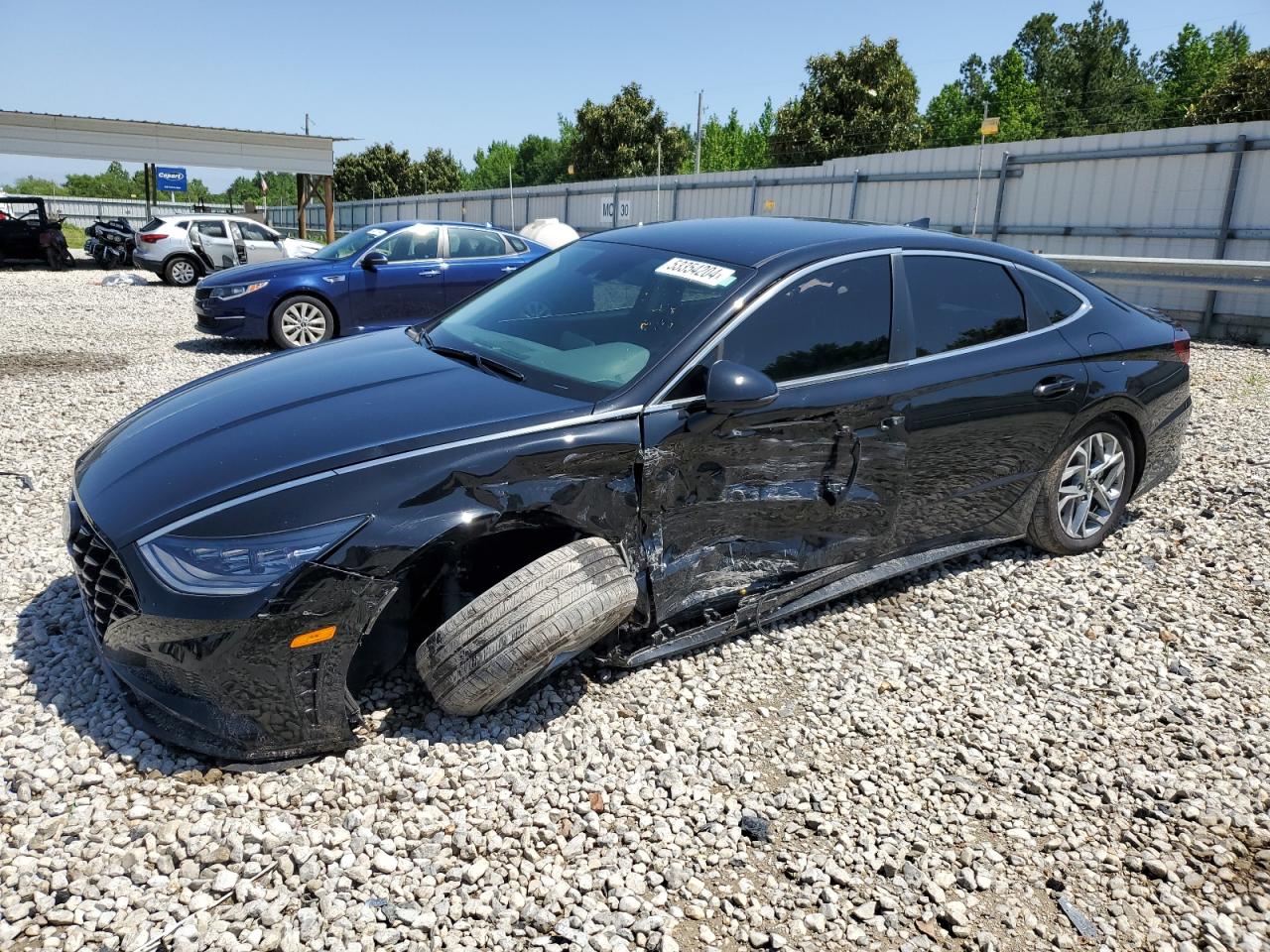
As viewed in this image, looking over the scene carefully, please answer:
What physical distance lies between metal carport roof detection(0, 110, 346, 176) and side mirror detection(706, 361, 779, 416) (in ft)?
90.0

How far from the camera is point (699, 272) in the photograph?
135 inches

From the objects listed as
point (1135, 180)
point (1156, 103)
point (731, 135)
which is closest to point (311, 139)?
point (1135, 180)

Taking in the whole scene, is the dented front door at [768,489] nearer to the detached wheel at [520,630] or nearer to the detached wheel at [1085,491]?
the detached wheel at [520,630]

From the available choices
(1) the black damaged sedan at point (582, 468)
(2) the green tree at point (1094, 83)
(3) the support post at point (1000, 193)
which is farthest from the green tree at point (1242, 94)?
(1) the black damaged sedan at point (582, 468)

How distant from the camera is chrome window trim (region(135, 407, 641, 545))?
8.34 feet

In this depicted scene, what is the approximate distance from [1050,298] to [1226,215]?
10138mm

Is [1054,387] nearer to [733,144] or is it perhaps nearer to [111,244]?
[111,244]

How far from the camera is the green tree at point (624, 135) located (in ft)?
157

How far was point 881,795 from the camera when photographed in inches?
109

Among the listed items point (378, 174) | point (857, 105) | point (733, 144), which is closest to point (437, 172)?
point (378, 174)

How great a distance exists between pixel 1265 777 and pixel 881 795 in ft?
4.26

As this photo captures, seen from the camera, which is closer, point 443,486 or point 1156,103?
point 443,486

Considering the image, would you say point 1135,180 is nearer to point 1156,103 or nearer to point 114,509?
point 114,509

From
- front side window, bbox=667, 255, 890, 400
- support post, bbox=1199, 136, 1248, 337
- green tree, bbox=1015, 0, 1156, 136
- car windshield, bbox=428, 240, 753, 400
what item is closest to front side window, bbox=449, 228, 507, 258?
car windshield, bbox=428, 240, 753, 400
